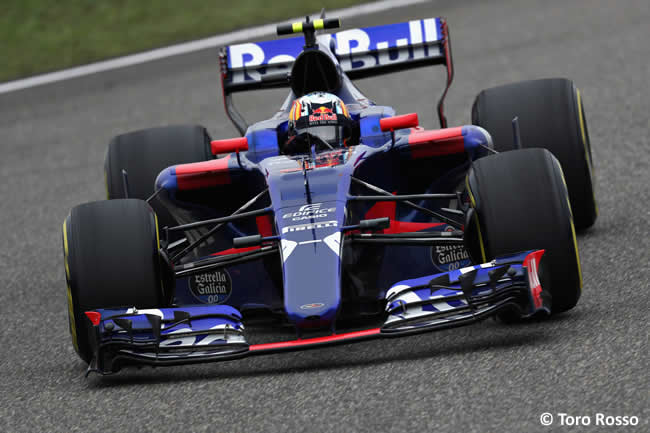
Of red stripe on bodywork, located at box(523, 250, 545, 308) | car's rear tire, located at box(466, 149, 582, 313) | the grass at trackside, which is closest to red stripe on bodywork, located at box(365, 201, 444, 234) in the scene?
car's rear tire, located at box(466, 149, 582, 313)

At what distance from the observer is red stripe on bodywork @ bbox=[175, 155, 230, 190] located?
5.98 m

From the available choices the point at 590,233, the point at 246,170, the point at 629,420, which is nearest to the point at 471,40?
the point at 590,233

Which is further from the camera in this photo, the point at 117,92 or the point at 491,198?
the point at 117,92

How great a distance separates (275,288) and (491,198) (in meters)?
1.24

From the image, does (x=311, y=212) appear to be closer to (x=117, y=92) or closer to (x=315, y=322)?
(x=315, y=322)

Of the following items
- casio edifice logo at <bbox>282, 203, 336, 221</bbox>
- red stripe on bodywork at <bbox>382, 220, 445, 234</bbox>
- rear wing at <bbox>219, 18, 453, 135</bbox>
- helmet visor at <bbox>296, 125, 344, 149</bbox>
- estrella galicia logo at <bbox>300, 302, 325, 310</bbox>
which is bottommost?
estrella galicia logo at <bbox>300, 302, 325, 310</bbox>

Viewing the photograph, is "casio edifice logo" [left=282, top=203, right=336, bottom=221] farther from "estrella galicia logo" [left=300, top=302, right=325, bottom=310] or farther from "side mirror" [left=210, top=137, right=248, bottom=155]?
"side mirror" [left=210, top=137, right=248, bottom=155]

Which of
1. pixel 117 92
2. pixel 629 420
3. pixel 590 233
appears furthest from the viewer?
pixel 117 92

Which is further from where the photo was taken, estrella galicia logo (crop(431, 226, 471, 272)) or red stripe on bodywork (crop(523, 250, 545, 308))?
estrella galicia logo (crop(431, 226, 471, 272))

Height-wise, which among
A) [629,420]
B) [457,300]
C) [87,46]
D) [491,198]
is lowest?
[629,420]

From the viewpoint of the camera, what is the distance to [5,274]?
7914mm

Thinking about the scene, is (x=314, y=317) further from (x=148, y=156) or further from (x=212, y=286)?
(x=148, y=156)

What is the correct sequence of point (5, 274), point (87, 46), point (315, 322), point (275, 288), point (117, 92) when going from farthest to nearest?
1. point (87, 46)
2. point (117, 92)
3. point (5, 274)
4. point (275, 288)
5. point (315, 322)

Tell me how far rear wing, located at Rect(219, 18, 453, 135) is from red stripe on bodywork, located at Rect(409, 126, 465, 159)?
201 centimetres
